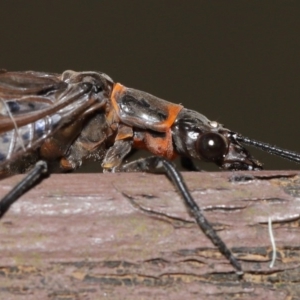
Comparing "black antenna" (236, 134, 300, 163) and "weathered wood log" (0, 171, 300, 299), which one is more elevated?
"black antenna" (236, 134, 300, 163)

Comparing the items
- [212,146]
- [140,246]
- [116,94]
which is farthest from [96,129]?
[140,246]

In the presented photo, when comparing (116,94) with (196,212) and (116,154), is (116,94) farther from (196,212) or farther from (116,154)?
(196,212)

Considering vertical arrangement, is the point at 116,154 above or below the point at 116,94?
below

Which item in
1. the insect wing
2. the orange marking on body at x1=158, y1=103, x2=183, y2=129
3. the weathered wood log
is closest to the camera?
the weathered wood log

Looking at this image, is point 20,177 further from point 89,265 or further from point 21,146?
point 89,265

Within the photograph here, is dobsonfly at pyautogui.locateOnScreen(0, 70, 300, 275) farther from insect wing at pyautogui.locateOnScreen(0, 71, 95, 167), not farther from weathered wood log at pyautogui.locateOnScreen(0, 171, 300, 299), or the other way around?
weathered wood log at pyautogui.locateOnScreen(0, 171, 300, 299)

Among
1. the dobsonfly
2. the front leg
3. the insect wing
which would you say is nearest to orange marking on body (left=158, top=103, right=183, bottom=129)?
the dobsonfly

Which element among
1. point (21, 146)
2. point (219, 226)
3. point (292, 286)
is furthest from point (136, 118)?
point (292, 286)
